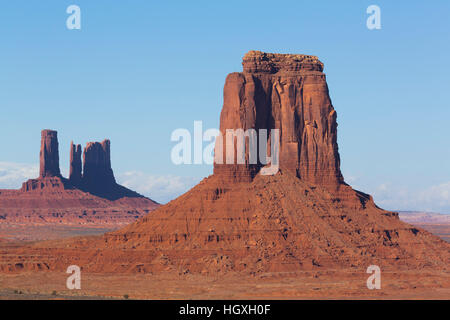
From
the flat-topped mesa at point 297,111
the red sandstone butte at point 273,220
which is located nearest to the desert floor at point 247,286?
the red sandstone butte at point 273,220

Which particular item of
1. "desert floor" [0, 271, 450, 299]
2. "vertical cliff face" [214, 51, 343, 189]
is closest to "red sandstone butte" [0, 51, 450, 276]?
"vertical cliff face" [214, 51, 343, 189]

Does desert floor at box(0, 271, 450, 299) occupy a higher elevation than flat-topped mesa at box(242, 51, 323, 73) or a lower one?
lower

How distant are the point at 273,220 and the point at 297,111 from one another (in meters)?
18.7

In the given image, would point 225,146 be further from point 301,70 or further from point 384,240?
point 384,240

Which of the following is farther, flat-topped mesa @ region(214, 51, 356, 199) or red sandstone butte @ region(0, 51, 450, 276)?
flat-topped mesa @ region(214, 51, 356, 199)

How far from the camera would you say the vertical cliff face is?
14500 centimetres

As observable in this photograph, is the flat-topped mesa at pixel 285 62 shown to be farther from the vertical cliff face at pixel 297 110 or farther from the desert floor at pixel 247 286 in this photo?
the desert floor at pixel 247 286

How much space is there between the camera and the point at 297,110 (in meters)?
147

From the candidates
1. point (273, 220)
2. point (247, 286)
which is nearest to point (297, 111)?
point (273, 220)

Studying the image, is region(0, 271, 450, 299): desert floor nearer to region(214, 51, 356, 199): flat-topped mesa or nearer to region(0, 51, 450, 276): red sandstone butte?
region(0, 51, 450, 276): red sandstone butte

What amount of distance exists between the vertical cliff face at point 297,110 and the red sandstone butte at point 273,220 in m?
0.14

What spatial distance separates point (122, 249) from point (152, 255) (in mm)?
5131

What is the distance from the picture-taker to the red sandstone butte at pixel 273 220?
132013 millimetres
